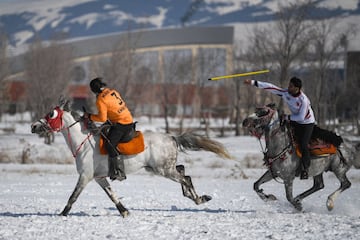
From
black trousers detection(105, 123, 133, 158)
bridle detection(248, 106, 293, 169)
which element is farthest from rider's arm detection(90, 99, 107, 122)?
bridle detection(248, 106, 293, 169)

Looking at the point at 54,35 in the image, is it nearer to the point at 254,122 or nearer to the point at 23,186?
the point at 23,186

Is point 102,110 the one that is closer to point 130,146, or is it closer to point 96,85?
point 96,85

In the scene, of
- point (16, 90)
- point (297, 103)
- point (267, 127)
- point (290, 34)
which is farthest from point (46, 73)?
point (297, 103)

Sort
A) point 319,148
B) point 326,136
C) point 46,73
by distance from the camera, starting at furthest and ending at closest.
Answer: point 46,73
point 326,136
point 319,148

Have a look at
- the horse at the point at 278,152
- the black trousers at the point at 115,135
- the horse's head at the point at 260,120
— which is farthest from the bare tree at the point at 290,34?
the black trousers at the point at 115,135

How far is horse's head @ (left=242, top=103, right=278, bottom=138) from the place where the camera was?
11234 millimetres

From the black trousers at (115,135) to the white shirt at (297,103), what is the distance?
8.71 ft

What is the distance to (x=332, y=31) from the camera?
1362 inches

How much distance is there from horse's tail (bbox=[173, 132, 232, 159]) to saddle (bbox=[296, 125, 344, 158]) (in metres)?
1.71

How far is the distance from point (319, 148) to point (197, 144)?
246cm

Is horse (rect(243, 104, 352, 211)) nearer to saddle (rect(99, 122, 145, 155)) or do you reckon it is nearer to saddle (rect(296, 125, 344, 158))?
saddle (rect(296, 125, 344, 158))

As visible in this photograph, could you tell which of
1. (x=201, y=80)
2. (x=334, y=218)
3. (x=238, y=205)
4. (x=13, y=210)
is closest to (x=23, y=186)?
(x=13, y=210)

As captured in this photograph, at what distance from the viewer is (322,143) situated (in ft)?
37.6

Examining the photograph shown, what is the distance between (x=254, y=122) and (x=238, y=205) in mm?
2591
